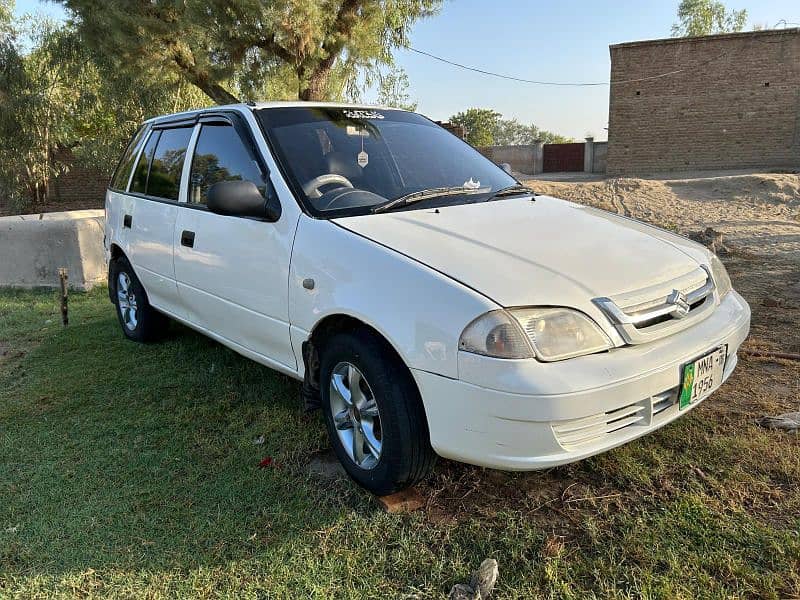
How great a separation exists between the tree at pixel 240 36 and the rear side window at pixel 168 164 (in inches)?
287

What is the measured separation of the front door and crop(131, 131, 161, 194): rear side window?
3.07 feet

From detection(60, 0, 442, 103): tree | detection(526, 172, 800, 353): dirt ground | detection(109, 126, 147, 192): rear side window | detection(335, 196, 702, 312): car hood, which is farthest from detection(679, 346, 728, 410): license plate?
detection(60, 0, 442, 103): tree

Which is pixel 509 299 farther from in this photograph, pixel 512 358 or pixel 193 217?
pixel 193 217

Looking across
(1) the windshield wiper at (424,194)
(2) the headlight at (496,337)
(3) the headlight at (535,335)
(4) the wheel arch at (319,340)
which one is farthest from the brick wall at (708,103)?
(2) the headlight at (496,337)

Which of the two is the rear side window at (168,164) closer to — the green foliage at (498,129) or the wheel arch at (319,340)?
the wheel arch at (319,340)

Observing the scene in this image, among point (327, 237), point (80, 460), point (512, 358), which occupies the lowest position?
point (80, 460)

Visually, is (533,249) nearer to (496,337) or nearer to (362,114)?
(496,337)

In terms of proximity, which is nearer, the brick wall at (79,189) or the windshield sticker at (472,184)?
the windshield sticker at (472,184)

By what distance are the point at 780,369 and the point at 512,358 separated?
106 inches

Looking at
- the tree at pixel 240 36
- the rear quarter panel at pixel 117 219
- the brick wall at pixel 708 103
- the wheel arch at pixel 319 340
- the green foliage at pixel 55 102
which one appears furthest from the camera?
the brick wall at pixel 708 103

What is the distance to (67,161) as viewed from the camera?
75.2 feet

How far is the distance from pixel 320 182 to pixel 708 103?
76.9 ft

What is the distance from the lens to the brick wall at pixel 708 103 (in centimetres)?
2166

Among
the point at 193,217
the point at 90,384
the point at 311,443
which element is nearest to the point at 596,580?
the point at 311,443
